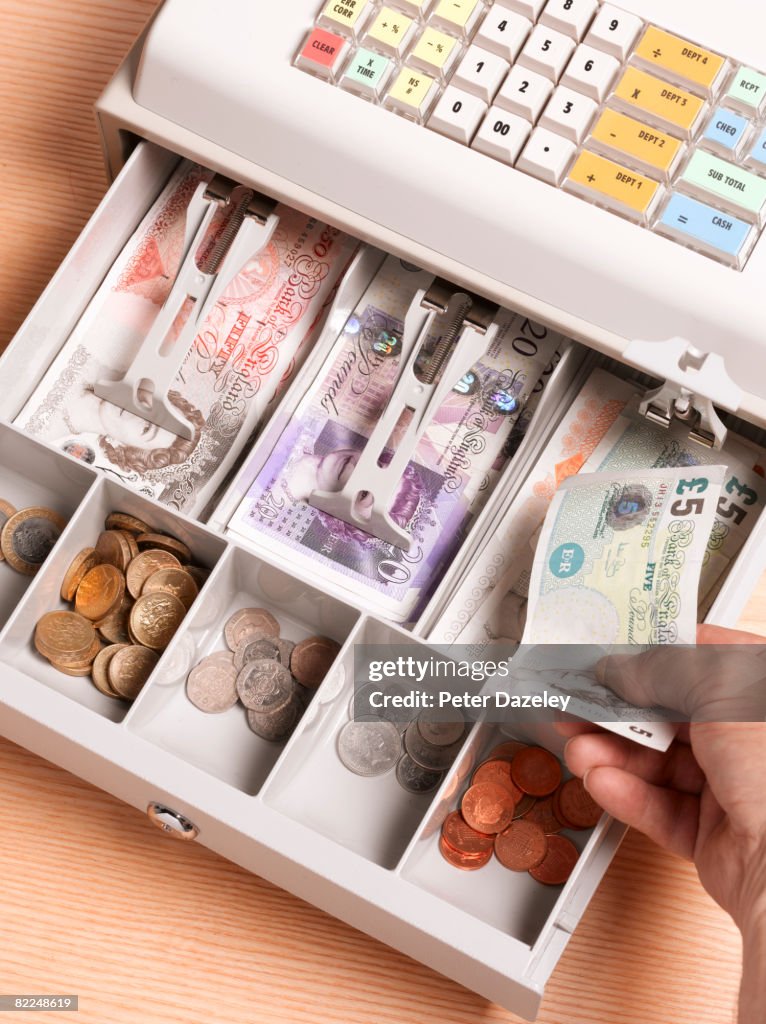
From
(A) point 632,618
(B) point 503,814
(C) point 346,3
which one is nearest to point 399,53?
(C) point 346,3

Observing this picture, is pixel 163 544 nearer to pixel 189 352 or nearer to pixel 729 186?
pixel 189 352

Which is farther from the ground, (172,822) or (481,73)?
(481,73)

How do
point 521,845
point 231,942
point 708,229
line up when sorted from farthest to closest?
point 231,942, point 521,845, point 708,229

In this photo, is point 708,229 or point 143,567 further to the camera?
point 143,567

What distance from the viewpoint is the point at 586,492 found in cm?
102

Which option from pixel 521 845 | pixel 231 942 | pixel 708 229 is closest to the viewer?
pixel 708 229

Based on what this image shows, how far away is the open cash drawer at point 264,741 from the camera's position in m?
0.92

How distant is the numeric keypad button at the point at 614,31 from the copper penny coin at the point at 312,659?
57 centimetres

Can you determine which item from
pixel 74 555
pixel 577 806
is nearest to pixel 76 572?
pixel 74 555

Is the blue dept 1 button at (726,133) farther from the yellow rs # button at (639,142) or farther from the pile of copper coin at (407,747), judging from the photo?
the pile of copper coin at (407,747)

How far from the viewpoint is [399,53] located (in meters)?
0.97

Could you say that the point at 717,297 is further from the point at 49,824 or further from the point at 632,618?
the point at 49,824

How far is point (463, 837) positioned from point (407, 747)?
0.30 feet

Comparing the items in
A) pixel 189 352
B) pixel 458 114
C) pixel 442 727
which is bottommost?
pixel 442 727
